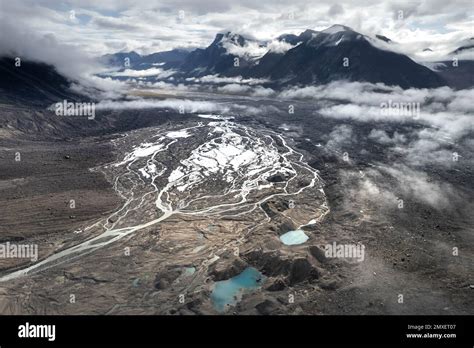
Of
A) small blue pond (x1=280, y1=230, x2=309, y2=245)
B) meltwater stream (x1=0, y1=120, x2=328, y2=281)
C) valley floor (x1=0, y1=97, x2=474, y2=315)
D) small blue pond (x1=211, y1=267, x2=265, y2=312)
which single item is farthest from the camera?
meltwater stream (x1=0, y1=120, x2=328, y2=281)

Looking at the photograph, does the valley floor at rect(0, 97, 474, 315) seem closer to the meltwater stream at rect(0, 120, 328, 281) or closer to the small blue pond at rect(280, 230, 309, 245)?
the meltwater stream at rect(0, 120, 328, 281)

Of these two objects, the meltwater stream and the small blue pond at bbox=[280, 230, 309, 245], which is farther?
the meltwater stream

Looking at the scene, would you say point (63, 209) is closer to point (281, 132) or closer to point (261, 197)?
point (261, 197)

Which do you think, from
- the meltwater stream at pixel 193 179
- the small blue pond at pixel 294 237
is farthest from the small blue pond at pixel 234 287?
the meltwater stream at pixel 193 179

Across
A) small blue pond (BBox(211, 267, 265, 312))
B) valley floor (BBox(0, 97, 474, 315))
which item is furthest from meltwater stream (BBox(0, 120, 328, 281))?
small blue pond (BBox(211, 267, 265, 312))

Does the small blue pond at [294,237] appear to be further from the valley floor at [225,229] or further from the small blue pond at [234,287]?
the small blue pond at [234,287]

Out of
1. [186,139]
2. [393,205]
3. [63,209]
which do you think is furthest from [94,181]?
[393,205]

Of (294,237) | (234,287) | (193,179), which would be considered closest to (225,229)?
(294,237)
